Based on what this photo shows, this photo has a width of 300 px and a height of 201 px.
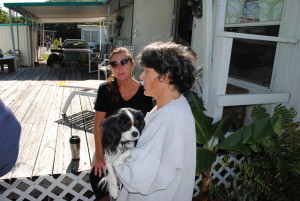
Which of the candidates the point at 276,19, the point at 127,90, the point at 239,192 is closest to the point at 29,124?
the point at 127,90

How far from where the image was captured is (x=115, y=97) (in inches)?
104

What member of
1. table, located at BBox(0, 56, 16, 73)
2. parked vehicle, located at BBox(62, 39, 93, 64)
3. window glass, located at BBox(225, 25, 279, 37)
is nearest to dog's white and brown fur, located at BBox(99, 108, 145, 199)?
window glass, located at BBox(225, 25, 279, 37)

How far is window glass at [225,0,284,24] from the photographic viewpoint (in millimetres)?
3850

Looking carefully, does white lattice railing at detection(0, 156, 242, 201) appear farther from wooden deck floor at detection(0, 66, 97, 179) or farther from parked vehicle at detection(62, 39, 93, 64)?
parked vehicle at detection(62, 39, 93, 64)

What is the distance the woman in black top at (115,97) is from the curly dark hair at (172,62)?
3.73 feet

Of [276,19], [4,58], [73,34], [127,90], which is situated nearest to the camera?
→ [127,90]

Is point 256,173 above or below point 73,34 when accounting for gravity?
below

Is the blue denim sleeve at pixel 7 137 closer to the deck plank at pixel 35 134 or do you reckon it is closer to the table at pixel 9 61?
the deck plank at pixel 35 134

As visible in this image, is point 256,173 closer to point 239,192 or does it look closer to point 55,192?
point 239,192

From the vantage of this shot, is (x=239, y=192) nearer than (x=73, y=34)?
Yes

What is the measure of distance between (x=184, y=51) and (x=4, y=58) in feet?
35.1

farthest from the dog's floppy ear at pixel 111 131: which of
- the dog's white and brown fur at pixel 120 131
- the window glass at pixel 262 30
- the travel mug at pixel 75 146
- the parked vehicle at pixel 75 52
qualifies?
the parked vehicle at pixel 75 52

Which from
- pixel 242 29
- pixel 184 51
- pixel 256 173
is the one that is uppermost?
pixel 242 29

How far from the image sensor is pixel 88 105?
5934mm
